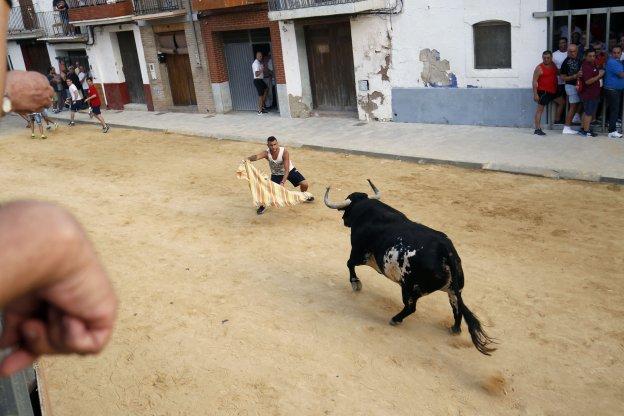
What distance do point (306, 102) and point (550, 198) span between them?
988 centimetres

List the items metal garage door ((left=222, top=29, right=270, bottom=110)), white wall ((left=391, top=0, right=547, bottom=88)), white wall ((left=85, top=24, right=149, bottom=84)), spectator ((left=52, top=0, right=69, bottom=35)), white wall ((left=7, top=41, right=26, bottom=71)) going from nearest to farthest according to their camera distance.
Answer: white wall ((left=391, top=0, right=547, bottom=88)), metal garage door ((left=222, top=29, right=270, bottom=110)), white wall ((left=85, top=24, right=149, bottom=84)), spectator ((left=52, top=0, right=69, bottom=35)), white wall ((left=7, top=41, right=26, bottom=71))

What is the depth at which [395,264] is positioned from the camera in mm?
5641

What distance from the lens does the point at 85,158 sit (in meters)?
15.7

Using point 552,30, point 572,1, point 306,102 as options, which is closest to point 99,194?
point 306,102

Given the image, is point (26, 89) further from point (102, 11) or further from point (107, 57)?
point (107, 57)

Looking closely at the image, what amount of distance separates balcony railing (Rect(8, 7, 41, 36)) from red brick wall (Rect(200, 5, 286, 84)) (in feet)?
37.3

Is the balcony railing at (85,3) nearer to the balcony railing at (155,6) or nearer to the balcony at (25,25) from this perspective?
the balcony railing at (155,6)

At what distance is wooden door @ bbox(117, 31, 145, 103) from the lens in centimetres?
2292

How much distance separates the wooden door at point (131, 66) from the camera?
2292 cm

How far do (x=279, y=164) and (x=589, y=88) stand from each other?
6.58 meters

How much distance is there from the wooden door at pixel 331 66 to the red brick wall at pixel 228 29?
3.16ft

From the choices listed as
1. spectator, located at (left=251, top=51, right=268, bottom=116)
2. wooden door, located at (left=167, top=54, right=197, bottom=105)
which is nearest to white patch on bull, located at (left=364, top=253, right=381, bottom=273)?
spectator, located at (left=251, top=51, right=268, bottom=116)

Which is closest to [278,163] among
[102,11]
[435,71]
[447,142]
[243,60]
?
[447,142]

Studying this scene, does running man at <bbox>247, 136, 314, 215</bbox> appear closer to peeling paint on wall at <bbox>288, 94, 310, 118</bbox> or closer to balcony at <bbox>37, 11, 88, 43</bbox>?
peeling paint on wall at <bbox>288, 94, 310, 118</bbox>
